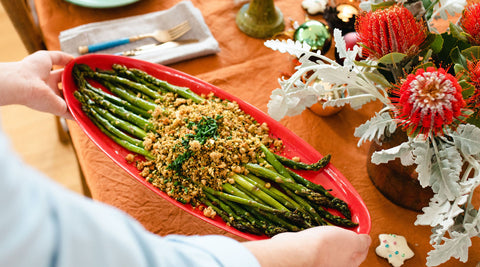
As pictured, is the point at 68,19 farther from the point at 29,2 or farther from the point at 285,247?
the point at 285,247

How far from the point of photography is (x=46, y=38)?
1375 mm

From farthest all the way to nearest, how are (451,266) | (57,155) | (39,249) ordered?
1. (57,155)
2. (451,266)
3. (39,249)

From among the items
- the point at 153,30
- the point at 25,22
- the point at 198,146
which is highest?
the point at 25,22

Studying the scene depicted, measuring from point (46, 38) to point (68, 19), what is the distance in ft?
0.34

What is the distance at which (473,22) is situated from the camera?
0.76 metres

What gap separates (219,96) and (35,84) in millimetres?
477

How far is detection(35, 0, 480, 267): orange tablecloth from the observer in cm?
100

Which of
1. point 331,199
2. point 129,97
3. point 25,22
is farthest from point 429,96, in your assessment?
point 25,22

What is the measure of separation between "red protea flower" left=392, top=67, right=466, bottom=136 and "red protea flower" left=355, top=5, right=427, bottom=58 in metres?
0.12

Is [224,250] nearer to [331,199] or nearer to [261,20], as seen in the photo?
[331,199]

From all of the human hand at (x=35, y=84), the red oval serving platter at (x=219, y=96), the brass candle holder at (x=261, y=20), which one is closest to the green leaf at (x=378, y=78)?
the red oval serving platter at (x=219, y=96)

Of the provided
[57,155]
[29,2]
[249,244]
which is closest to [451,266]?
[249,244]

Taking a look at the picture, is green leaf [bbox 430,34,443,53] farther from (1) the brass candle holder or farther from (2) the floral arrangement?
(1) the brass candle holder

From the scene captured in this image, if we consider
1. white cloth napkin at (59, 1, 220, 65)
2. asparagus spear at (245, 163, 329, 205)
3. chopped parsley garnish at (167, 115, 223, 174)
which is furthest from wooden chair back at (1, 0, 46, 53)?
asparagus spear at (245, 163, 329, 205)
